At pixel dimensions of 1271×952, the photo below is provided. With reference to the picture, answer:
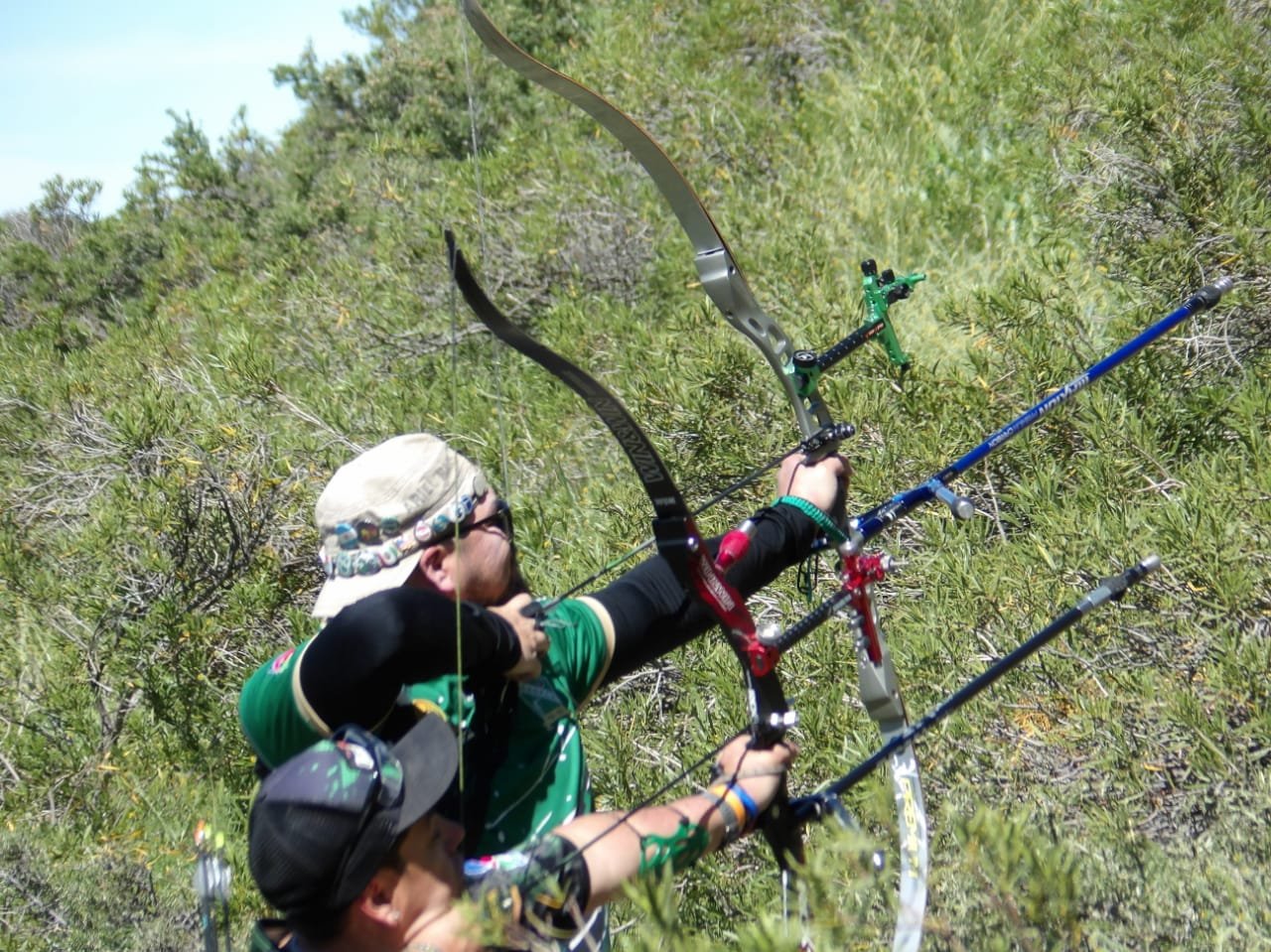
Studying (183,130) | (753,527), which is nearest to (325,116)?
(183,130)

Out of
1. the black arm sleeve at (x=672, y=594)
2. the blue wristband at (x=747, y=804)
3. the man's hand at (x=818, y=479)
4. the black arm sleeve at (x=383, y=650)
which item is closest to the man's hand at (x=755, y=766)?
the blue wristband at (x=747, y=804)

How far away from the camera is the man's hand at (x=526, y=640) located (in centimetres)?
207

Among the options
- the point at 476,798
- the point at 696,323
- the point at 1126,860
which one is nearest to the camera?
the point at 476,798

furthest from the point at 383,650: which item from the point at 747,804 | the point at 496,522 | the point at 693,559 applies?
the point at 747,804

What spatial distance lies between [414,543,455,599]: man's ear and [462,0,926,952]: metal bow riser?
2.45 ft

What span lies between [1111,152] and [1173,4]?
1.44 m

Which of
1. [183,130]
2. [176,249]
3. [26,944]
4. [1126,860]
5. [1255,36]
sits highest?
[183,130]

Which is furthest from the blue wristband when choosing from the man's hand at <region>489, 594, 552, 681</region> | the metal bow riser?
the man's hand at <region>489, 594, 552, 681</region>

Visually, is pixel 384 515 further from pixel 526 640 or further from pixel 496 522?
pixel 526 640

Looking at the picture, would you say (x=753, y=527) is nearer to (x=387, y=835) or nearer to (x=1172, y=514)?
(x=387, y=835)

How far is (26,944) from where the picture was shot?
3.76 m

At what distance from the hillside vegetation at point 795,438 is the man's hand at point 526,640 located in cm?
34

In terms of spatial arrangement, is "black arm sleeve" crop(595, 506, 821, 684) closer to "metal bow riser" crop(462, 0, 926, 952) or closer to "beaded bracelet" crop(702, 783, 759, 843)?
"metal bow riser" crop(462, 0, 926, 952)

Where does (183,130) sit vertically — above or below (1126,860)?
above
